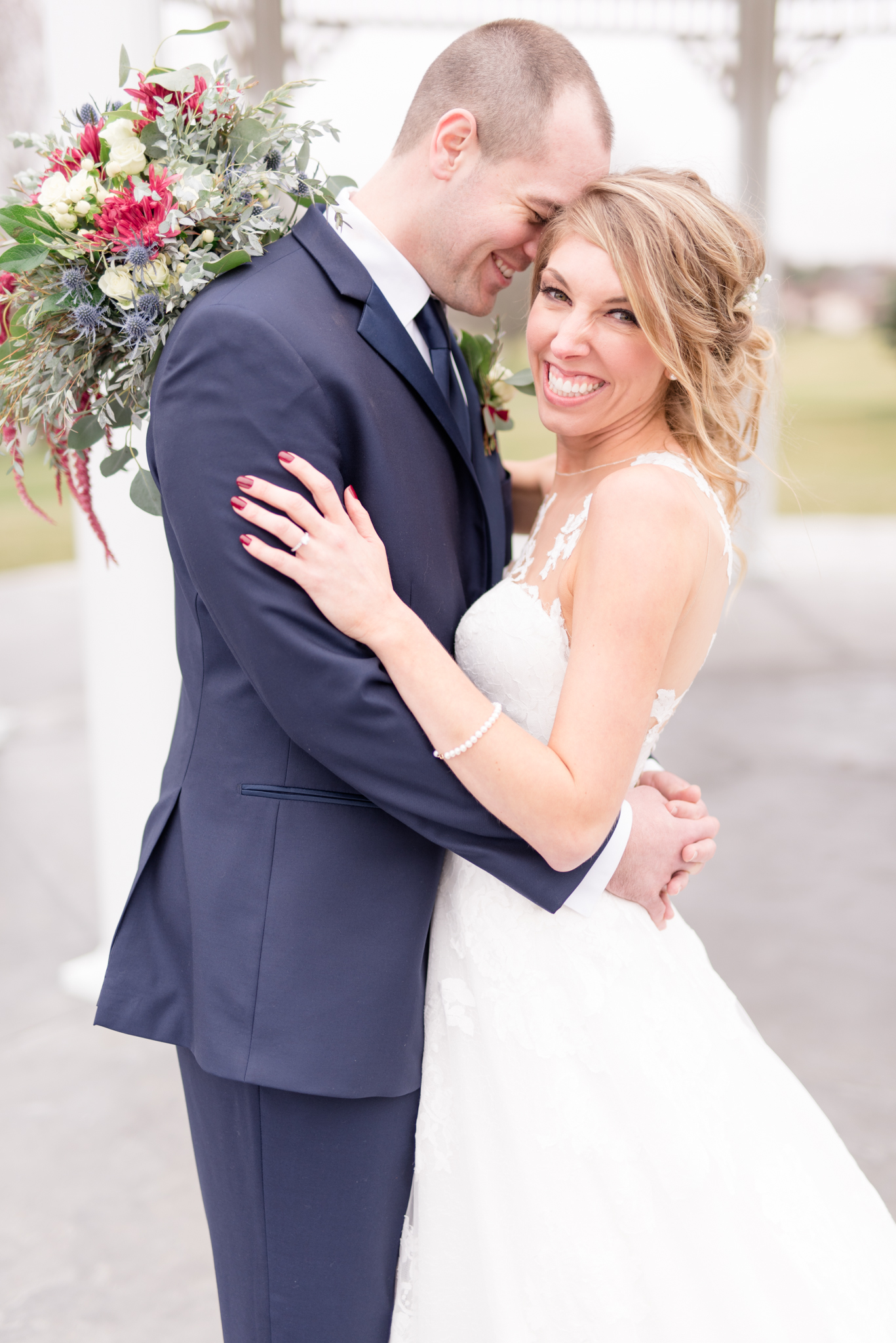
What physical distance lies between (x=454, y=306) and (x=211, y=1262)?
6.93ft

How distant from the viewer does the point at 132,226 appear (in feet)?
4.78

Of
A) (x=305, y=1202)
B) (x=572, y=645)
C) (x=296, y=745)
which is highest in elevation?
(x=572, y=645)

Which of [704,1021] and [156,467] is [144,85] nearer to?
[156,467]

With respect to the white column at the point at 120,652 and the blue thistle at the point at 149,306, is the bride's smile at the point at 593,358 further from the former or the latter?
the white column at the point at 120,652

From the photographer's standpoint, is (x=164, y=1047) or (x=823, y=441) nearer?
(x=164, y=1047)

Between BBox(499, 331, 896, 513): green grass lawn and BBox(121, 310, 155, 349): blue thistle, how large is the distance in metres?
11.5

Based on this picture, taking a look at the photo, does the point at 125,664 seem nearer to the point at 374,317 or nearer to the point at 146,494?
the point at 146,494

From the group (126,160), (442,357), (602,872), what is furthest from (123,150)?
(602,872)

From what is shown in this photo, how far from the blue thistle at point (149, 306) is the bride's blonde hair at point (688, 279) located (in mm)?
569

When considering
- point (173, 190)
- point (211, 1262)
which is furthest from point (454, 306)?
point (211, 1262)

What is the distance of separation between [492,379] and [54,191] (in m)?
0.81

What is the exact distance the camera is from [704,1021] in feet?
5.45

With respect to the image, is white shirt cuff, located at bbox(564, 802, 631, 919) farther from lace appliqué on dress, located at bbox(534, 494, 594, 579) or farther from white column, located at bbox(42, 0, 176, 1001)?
white column, located at bbox(42, 0, 176, 1001)

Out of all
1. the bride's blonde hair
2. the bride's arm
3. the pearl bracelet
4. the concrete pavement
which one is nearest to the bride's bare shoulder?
the bride's arm
